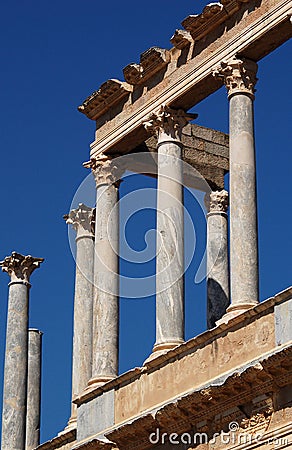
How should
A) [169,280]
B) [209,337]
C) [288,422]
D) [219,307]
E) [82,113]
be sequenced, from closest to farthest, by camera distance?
[288,422]
[209,337]
[169,280]
[219,307]
[82,113]

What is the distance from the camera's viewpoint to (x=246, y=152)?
27.0 metres

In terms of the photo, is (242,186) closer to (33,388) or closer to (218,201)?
(218,201)

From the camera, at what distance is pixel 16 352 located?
111ft

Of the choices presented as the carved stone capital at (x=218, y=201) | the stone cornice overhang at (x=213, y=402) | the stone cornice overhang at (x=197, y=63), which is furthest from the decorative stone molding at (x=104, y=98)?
the stone cornice overhang at (x=213, y=402)

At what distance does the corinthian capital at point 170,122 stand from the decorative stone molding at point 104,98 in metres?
1.71

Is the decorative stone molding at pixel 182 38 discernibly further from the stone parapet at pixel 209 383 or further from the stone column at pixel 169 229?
the stone parapet at pixel 209 383

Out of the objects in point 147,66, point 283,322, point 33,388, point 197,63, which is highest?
point 147,66

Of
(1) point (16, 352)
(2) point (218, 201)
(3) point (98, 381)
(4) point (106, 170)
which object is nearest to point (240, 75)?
(4) point (106, 170)

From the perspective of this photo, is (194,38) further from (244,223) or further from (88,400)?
(88,400)

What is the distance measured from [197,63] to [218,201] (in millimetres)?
4344

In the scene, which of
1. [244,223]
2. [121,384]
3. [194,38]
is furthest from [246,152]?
[121,384]

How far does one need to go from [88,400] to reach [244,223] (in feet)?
17.3

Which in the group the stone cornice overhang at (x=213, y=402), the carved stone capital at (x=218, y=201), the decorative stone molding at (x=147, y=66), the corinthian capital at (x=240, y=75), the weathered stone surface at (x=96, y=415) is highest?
the decorative stone molding at (x=147, y=66)

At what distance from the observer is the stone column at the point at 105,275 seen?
29594 millimetres
